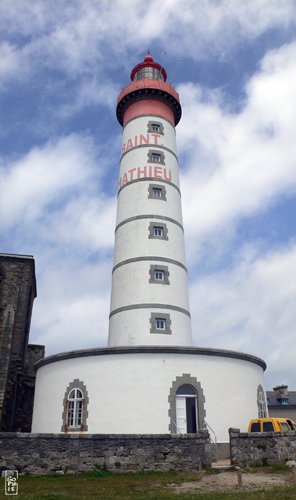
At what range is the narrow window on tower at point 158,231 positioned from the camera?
25.6m

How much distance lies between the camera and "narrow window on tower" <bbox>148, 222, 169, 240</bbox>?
25.6m

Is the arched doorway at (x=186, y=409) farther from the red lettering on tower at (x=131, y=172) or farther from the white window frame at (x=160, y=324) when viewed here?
the red lettering on tower at (x=131, y=172)

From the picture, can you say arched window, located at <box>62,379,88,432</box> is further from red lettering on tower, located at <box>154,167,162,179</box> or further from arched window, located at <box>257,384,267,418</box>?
red lettering on tower, located at <box>154,167,162,179</box>

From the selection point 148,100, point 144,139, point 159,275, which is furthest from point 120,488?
point 148,100

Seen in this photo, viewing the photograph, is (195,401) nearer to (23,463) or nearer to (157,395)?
(157,395)

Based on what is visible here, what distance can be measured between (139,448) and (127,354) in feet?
16.4

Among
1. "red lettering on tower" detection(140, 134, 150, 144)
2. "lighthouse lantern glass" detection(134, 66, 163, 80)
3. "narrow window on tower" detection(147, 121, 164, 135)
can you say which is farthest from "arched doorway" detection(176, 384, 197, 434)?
"lighthouse lantern glass" detection(134, 66, 163, 80)

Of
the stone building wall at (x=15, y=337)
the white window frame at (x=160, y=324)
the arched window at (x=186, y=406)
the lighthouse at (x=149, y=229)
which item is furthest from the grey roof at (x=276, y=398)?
the arched window at (x=186, y=406)

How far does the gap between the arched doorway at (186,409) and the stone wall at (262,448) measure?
3.22 m

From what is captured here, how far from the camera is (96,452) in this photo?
15094 mm

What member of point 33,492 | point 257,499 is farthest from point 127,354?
point 257,499

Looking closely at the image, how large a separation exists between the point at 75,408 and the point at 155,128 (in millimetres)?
18095

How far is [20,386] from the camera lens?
85.1ft

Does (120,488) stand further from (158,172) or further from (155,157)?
(155,157)
